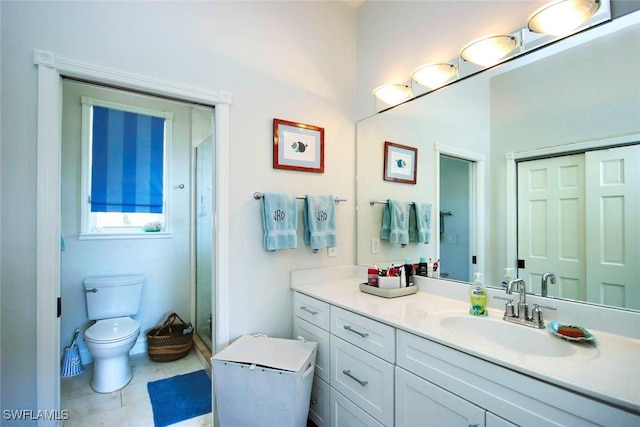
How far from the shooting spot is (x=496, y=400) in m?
0.90

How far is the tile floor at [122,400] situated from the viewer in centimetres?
184

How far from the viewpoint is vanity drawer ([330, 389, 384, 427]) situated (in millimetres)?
1354

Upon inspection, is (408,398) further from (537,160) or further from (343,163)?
(343,163)

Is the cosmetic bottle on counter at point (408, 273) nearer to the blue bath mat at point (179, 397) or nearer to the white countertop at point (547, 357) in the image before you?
the white countertop at point (547, 357)

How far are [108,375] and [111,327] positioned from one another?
1.10ft

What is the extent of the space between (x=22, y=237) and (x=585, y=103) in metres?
2.48

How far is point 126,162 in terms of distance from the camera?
2.72m

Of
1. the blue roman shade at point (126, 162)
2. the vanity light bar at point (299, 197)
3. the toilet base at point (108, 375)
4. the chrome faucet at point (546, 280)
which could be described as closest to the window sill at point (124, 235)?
the blue roman shade at point (126, 162)

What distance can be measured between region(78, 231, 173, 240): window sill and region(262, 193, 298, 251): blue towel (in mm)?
1547

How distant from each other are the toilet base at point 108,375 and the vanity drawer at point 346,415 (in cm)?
169

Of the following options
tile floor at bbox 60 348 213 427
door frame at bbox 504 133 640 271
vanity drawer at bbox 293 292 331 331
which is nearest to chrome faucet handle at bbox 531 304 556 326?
door frame at bbox 504 133 640 271

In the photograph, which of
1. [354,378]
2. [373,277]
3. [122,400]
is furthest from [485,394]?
[122,400]

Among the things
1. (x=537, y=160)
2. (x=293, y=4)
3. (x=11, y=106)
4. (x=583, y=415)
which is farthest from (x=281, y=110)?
(x=583, y=415)

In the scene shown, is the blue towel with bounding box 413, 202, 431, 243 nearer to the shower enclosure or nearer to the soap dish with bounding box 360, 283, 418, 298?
the soap dish with bounding box 360, 283, 418, 298
